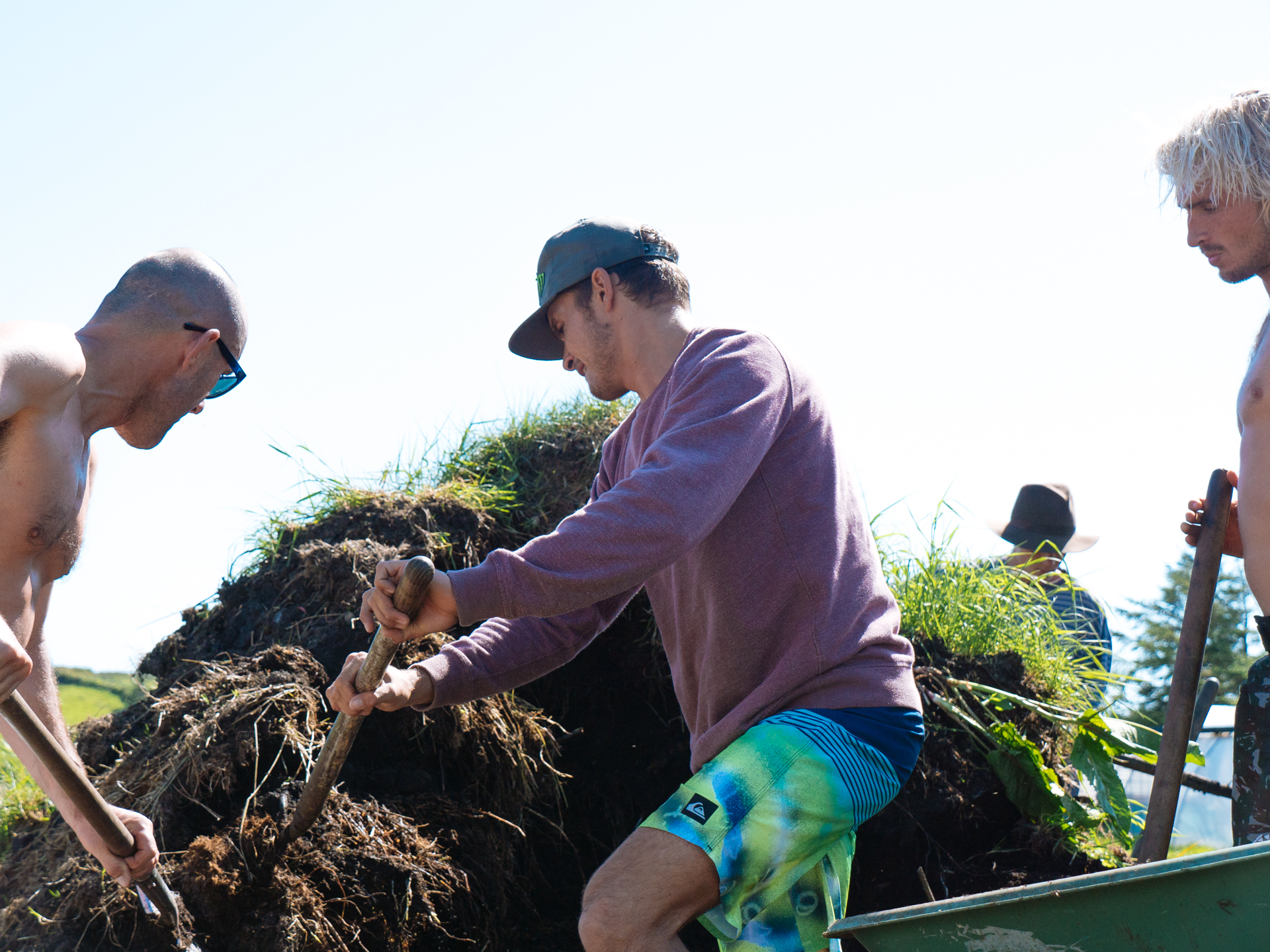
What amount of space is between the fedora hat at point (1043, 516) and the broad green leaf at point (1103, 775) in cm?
207

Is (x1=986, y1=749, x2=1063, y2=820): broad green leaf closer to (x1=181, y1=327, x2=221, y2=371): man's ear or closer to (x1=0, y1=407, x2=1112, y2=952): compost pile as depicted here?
(x1=0, y1=407, x2=1112, y2=952): compost pile

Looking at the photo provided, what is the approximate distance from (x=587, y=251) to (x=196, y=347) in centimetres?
112

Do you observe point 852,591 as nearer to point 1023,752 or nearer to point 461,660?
point 461,660

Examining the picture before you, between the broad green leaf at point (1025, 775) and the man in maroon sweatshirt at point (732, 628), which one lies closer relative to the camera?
the man in maroon sweatshirt at point (732, 628)

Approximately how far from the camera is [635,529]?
5.77 feet

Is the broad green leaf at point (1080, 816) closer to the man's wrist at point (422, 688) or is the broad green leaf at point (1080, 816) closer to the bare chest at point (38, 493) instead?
the man's wrist at point (422, 688)

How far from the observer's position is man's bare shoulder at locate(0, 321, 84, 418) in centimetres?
206

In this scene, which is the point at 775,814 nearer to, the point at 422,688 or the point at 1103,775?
the point at 422,688

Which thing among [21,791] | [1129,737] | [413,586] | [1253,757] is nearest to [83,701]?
[21,791]

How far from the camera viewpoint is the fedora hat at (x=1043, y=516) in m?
5.47

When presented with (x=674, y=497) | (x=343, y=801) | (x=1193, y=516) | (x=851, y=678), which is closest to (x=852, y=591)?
(x=851, y=678)

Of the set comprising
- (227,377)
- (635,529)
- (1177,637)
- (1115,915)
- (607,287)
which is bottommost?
(1177,637)

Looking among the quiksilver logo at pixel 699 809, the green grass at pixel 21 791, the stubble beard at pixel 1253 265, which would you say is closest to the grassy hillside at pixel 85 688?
the green grass at pixel 21 791

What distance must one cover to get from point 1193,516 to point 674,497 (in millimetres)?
1765
